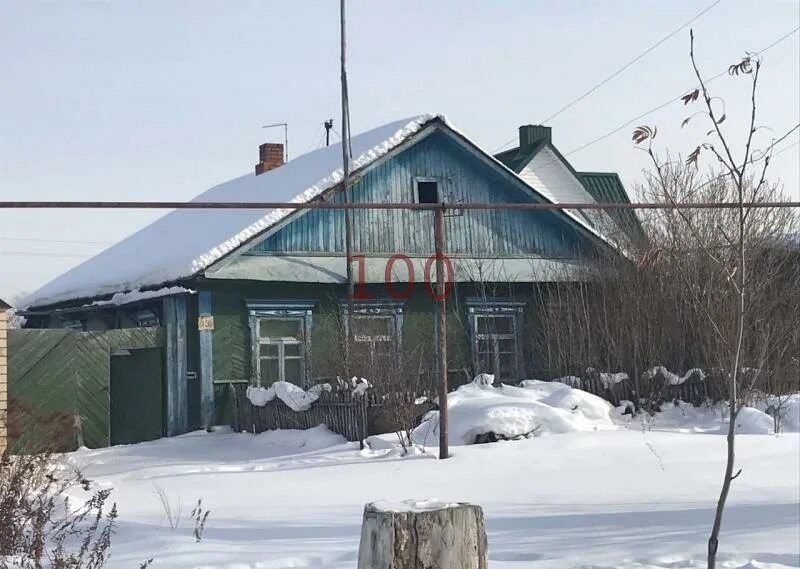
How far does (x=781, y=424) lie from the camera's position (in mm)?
13383

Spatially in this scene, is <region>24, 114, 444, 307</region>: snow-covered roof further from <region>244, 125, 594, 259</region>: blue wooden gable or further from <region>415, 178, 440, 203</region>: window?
<region>415, 178, 440, 203</region>: window

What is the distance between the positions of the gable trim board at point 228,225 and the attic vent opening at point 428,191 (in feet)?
2.88

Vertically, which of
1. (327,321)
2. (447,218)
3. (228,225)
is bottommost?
(327,321)

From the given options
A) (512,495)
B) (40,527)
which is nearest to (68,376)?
(512,495)

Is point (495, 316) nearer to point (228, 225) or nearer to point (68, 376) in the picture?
point (228, 225)

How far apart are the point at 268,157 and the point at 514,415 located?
13.5 metres

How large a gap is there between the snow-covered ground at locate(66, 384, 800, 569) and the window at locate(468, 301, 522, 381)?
441cm

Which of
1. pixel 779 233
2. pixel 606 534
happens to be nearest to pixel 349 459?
pixel 606 534

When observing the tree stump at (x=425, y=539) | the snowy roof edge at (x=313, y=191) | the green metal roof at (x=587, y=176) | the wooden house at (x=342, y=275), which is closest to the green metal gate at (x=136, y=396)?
the wooden house at (x=342, y=275)

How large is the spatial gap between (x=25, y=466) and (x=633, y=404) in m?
9.51

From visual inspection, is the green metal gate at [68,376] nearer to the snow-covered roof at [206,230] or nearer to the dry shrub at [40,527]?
the snow-covered roof at [206,230]

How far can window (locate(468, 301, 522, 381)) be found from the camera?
17938 millimetres

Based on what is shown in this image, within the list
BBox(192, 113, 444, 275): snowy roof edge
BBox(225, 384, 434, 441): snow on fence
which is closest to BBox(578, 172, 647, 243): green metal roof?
BBox(192, 113, 444, 275): snowy roof edge

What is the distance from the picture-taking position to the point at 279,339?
55.8 ft
